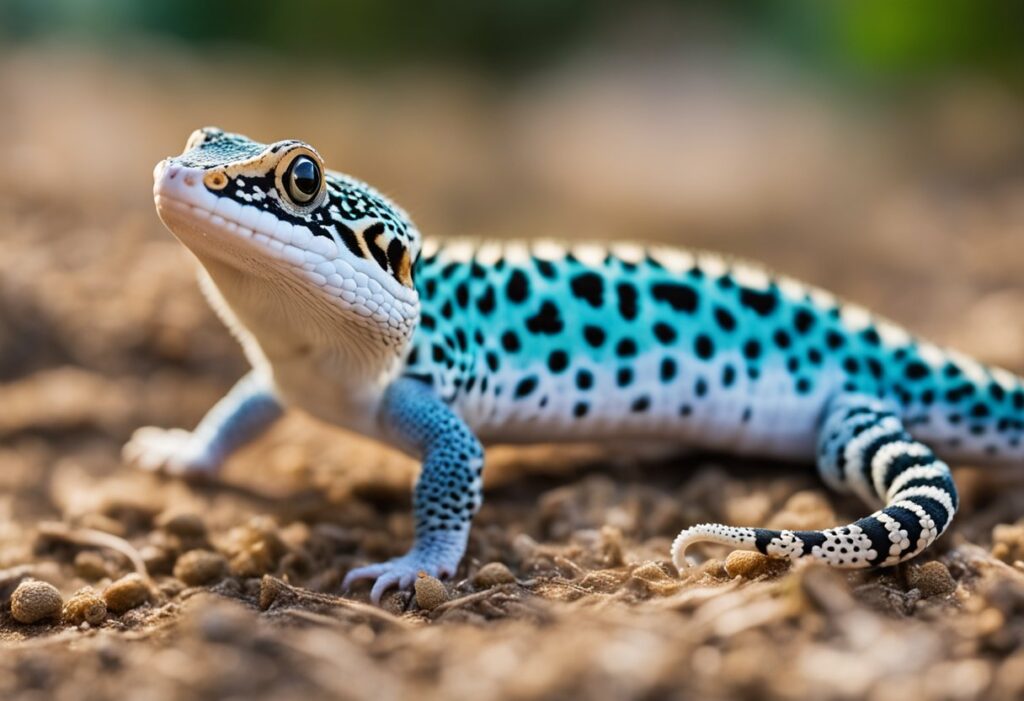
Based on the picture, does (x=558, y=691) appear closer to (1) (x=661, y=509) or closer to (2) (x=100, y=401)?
(1) (x=661, y=509)

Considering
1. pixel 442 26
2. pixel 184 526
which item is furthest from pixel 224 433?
pixel 442 26

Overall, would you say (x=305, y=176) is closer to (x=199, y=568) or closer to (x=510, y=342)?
(x=510, y=342)

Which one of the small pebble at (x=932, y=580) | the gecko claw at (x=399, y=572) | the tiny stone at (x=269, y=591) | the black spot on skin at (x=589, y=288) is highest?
the black spot on skin at (x=589, y=288)

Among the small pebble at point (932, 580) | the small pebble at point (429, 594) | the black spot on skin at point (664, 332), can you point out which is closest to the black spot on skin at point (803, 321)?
the black spot on skin at point (664, 332)

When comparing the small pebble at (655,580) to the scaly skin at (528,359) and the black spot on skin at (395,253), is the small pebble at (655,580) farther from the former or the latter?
the black spot on skin at (395,253)

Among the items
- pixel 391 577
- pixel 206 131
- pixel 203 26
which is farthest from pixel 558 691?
pixel 203 26

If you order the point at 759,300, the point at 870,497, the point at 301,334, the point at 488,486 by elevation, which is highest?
the point at 759,300

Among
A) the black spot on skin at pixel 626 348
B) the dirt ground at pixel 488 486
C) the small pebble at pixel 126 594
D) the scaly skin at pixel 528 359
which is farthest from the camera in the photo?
the black spot on skin at pixel 626 348
